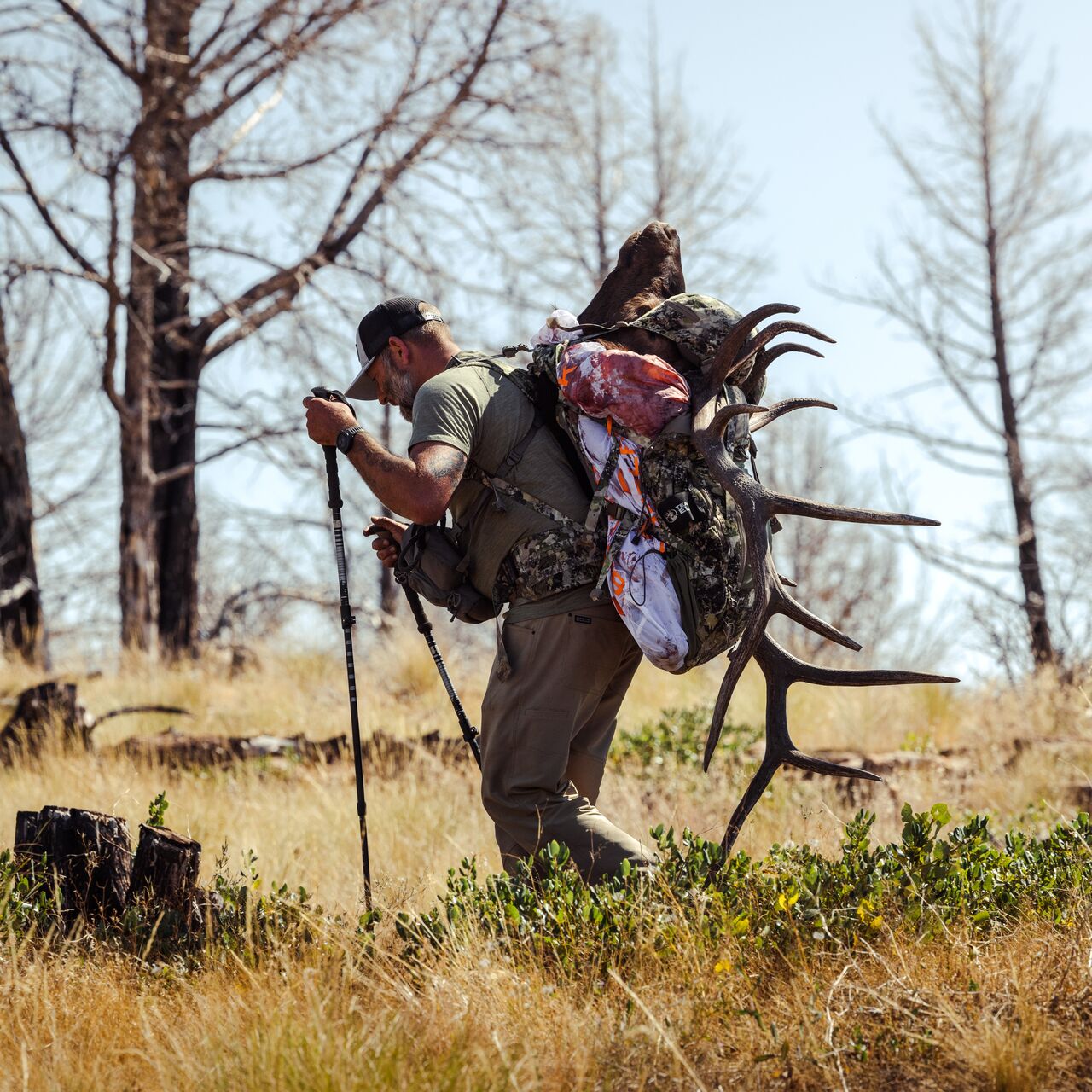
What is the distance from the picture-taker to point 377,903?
4.10 meters

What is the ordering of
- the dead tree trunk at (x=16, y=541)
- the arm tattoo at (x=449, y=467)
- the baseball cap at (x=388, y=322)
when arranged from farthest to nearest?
the dead tree trunk at (x=16, y=541), the baseball cap at (x=388, y=322), the arm tattoo at (x=449, y=467)

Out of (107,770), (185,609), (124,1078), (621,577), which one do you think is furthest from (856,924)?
(185,609)

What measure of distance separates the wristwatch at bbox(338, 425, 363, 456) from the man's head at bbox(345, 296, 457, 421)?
43 cm

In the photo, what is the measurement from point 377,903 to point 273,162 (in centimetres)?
1026

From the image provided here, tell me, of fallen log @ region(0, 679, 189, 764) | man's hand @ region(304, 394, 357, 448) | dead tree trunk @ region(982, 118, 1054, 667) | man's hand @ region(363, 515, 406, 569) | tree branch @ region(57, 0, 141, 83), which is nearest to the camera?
man's hand @ region(304, 394, 357, 448)

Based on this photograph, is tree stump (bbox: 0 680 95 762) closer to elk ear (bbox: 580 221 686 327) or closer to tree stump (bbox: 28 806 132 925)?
tree stump (bbox: 28 806 132 925)

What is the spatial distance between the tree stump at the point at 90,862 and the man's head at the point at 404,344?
1.86 m

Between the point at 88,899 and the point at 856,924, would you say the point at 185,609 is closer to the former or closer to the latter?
the point at 88,899

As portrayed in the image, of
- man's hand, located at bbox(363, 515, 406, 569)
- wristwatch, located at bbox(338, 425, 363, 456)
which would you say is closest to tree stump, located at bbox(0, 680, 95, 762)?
man's hand, located at bbox(363, 515, 406, 569)

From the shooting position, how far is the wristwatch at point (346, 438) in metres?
3.86

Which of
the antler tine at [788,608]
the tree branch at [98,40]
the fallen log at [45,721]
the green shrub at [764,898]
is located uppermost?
the tree branch at [98,40]

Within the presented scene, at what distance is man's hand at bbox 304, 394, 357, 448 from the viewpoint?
4020 mm

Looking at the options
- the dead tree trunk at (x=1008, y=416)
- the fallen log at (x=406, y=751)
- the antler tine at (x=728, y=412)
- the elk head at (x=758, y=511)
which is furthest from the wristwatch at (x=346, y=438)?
the dead tree trunk at (x=1008, y=416)

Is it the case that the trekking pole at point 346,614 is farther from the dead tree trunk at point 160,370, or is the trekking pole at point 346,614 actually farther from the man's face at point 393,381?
the dead tree trunk at point 160,370
